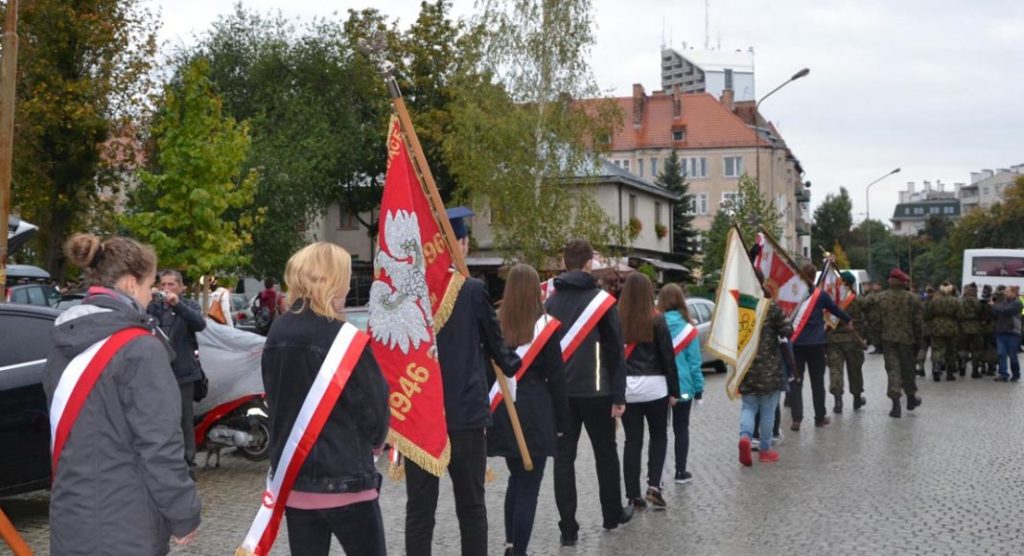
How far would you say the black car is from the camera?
8.66 metres

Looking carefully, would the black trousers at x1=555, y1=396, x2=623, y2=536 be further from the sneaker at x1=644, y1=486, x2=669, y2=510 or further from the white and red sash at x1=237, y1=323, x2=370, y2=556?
the white and red sash at x1=237, y1=323, x2=370, y2=556

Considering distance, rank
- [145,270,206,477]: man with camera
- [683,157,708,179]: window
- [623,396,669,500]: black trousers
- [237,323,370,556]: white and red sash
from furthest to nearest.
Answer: [683,157,708,179]: window, [145,270,206,477]: man with camera, [623,396,669,500]: black trousers, [237,323,370,556]: white and red sash

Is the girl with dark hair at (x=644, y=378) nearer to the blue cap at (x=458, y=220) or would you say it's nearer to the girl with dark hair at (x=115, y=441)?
the blue cap at (x=458, y=220)

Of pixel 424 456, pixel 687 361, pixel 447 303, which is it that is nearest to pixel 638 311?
pixel 687 361

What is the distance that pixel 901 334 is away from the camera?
16625 millimetres

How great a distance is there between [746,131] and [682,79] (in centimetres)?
5783

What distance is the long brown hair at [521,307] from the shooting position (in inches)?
288

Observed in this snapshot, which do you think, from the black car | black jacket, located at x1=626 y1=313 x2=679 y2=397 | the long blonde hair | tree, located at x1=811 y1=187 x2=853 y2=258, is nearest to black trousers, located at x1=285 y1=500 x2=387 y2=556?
the long blonde hair

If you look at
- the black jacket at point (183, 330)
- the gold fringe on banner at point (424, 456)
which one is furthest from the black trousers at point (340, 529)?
the black jacket at point (183, 330)

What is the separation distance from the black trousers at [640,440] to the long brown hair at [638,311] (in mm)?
511

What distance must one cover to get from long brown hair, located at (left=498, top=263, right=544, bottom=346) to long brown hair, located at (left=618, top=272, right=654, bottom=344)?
7.26ft

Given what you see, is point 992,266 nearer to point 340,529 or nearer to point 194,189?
point 194,189

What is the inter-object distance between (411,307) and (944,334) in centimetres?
1958

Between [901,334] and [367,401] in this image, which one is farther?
[901,334]
